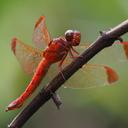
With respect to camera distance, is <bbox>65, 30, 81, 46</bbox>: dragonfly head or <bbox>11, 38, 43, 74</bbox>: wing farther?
<bbox>11, 38, 43, 74</bbox>: wing

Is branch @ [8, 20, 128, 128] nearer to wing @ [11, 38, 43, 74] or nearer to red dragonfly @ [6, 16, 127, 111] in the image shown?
red dragonfly @ [6, 16, 127, 111]

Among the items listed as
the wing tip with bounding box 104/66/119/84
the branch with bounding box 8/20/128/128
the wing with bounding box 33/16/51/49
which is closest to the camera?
the branch with bounding box 8/20/128/128

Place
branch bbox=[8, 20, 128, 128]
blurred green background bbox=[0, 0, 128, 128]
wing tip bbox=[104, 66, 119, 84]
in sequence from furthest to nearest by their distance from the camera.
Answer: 1. blurred green background bbox=[0, 0, 128, 128]
2. wing tip bbox=[104, 66, 119, 84]
3. branch bbox=[8, 20, 128, 128]

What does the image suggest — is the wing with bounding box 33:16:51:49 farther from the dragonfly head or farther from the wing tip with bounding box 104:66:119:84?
the wing tip with bounding box 104:66:119:84

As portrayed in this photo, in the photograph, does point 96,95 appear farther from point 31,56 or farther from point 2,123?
point 31,56

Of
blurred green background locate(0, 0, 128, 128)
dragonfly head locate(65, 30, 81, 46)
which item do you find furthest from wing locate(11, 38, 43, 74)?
blurred green background locate(0, 0, 128, 128)

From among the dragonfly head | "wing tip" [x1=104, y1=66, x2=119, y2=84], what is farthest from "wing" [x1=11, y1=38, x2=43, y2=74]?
"wing tip" [x1=104, y1=66, x2=119, y2=84]

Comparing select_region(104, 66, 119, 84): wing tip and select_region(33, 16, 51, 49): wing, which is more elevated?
select_region(33, 16, 51, 49): wing
